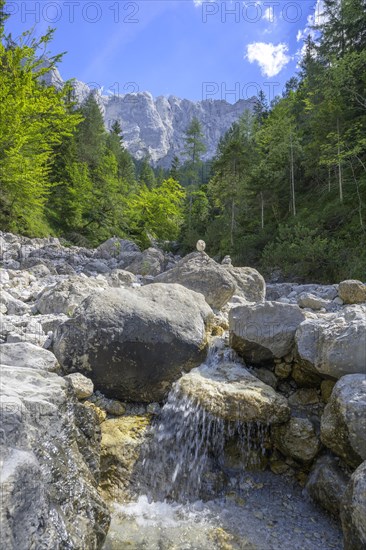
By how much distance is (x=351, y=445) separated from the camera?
3.95m

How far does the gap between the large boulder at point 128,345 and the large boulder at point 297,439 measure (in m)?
1.64

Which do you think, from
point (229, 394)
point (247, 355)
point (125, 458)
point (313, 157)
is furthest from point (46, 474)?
point (313, 157)

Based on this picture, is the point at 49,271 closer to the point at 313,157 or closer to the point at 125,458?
the point at 125,458

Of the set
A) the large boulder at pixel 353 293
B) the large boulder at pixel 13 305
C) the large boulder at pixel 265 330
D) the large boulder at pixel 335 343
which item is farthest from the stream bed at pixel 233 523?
the large boulder at pixel 353 293

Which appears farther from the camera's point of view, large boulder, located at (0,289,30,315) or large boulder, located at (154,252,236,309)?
large boulder, located at (154,252,236,309)

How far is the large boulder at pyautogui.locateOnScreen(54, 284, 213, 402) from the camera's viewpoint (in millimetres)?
5098

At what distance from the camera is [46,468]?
2.98 meters

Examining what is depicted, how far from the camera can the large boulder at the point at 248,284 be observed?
9222 mm

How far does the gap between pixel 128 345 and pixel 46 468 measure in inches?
92.8

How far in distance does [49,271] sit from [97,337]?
4.98m

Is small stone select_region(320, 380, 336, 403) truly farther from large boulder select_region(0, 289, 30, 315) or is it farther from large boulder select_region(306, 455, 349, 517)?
large boulder select_region(0, 289, 30, 315)

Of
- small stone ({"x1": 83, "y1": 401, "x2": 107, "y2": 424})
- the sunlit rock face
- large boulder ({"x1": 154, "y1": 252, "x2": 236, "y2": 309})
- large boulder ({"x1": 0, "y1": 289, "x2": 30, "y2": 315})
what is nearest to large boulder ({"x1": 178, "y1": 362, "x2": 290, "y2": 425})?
small stone ({"x1": 83, "y1": 401, "x2": 107, "y2": 424})

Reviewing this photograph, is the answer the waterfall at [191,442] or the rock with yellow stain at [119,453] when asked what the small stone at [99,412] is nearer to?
the rock with yellow stain at [119,453]

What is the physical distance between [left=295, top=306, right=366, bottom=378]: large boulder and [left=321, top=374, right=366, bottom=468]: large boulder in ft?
0.98
